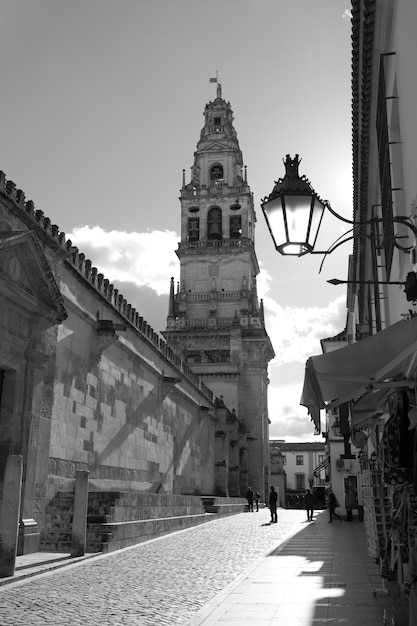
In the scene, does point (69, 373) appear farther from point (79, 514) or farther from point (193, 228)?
point (193, 228)

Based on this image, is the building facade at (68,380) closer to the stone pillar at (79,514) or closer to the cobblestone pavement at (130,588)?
the stone pillar at (79,514)

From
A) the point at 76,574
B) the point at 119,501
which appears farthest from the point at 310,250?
the point at 119,501

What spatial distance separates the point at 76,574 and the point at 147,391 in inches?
498

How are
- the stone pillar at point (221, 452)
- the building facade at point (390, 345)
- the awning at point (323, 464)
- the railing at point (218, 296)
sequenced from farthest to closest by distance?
the railing at point (218, 296) → the awning at point (323, 464) → the stone pillar at point (221, 452) → the building facade at point (390, 345)

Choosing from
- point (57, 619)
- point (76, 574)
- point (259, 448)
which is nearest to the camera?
point (57, 619)

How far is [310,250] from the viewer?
5426 mm

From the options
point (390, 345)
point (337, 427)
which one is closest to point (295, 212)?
point (390, 345)

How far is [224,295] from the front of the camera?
50281 millimetres

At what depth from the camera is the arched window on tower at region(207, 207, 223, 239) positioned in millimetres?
52656

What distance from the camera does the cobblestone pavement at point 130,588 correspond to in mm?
6348

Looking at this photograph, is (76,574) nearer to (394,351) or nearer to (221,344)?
(394,351)

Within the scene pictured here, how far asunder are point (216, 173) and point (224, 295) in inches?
500

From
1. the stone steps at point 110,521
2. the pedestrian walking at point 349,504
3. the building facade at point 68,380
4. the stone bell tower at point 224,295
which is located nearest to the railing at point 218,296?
the stone bell tower at point 224,295

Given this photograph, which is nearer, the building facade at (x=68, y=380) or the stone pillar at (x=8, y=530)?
the stone pillar at (x=8, y=530)
